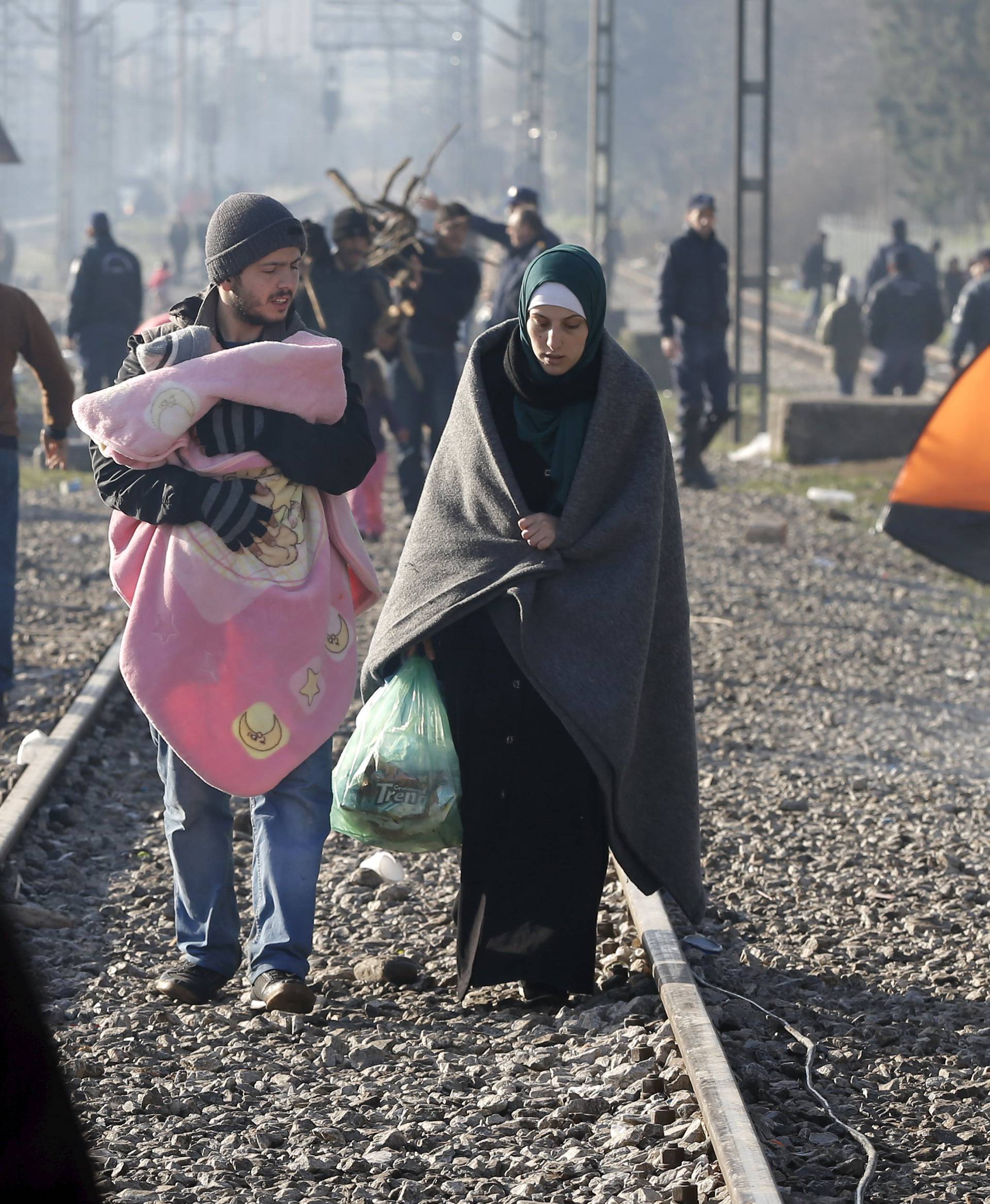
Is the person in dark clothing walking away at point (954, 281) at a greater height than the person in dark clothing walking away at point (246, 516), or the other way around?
the person in dark clothing walking away at point (954, 281)

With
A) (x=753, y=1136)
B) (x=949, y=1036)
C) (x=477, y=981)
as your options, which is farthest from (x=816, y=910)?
(x=753, y=1136)

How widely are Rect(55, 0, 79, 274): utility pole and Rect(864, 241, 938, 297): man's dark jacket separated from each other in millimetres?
25956

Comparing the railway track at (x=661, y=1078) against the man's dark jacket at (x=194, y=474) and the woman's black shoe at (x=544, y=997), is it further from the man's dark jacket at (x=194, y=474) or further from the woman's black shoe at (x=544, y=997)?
the man's dark jacket at (x=194, y=474)

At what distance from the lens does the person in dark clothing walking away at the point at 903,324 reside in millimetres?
19109

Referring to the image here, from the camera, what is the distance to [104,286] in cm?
1673

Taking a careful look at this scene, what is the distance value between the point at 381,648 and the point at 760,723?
3992 mm

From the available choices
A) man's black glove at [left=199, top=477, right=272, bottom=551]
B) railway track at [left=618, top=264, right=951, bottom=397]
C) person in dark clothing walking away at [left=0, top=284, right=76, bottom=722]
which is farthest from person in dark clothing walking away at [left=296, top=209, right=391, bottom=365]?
railway track at [left=618, top=264, right=951, bottom=397]

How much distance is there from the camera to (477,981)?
496 centimetres

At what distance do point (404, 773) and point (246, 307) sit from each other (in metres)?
1.16

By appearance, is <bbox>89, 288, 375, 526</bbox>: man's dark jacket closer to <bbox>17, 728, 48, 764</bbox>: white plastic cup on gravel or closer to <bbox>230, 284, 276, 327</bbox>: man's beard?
<bbox>230, 284, 276, 327</bbox>: man's beard

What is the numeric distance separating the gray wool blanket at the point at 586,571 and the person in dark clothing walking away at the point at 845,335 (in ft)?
60.9

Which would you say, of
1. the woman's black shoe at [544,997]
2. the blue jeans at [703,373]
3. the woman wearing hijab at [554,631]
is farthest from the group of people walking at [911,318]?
the woman's black shoe at [544,997]

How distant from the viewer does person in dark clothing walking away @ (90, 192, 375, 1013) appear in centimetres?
461

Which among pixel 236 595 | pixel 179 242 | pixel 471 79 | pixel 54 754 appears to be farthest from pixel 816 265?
pixel 236 595
